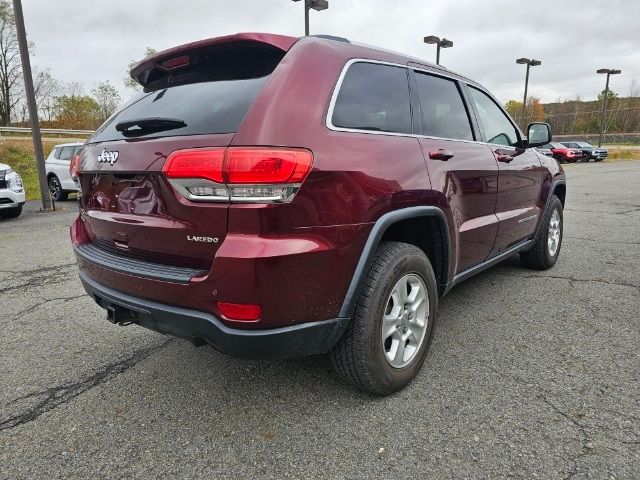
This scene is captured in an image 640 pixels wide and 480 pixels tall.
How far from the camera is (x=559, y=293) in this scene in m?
4.02

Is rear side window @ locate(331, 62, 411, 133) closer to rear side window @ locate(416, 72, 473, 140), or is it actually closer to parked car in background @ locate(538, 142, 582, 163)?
rear side window @ locate(416, 72, 473, 140)

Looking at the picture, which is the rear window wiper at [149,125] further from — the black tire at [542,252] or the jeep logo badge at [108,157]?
the black tire at [542,252]

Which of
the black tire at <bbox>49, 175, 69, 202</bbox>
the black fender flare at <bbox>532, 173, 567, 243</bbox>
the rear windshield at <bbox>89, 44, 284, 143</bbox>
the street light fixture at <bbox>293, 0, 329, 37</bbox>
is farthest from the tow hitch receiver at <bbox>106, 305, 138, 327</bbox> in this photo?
the street light fixture at <bbox>293, 0, 329, 37</bbox>

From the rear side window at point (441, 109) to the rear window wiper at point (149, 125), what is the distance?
1403 millimetres

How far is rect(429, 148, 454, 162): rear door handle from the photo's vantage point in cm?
267

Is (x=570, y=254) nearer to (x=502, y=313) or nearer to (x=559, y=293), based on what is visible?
(x=559, y=293)

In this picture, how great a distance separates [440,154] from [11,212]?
964 centimetres

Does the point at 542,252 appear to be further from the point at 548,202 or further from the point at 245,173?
the point at 245,173

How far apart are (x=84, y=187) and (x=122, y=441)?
138 centimetres

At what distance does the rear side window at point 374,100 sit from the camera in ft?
7.41

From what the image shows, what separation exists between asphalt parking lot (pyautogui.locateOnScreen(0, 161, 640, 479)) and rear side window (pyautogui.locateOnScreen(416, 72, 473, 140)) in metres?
1.37

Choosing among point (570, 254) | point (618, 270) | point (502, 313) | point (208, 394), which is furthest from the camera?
point (570, 254)

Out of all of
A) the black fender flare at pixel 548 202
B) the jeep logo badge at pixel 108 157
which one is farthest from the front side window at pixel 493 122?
the jeep logo badge at pixel 108 157

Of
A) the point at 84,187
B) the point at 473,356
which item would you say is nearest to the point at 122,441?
the point at 84,187
